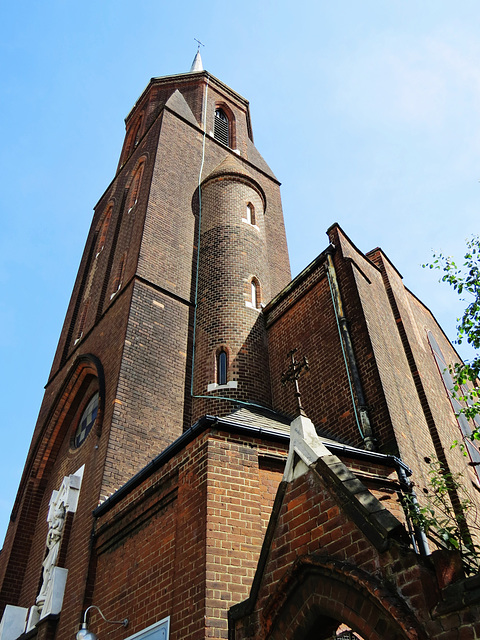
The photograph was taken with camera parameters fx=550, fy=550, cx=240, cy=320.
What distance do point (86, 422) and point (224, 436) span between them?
25.2ft

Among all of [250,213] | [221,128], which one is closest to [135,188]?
[250,213]

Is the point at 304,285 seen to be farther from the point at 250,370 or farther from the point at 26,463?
the point at 26,463

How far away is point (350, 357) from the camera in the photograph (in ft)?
36.6

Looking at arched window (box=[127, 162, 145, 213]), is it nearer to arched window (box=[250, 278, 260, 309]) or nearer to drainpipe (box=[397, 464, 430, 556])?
arched window (box=[250, 278, 260, 309])

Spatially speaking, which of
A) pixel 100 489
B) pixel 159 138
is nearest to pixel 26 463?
pixel 100 489

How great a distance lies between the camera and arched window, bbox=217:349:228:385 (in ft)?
45.6

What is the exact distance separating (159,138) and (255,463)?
15302mm

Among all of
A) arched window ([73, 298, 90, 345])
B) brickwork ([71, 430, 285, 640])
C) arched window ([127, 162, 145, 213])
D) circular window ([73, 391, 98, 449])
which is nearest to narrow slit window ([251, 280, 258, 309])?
circular window ([73, 391, 98, 449])

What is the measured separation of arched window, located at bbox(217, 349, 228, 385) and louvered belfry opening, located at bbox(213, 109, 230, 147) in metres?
13.0

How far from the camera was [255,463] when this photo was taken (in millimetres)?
8086

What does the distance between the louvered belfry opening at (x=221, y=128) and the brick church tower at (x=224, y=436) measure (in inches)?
91.9

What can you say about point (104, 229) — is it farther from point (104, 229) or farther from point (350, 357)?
point (350, 357)

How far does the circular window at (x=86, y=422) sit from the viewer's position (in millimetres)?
14141

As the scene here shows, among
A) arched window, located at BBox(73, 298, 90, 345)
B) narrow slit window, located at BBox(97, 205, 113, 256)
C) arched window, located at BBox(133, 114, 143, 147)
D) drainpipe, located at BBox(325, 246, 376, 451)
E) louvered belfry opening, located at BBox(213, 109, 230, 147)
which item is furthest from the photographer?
arched window, located at BBox(133, 114, 143, 147)
